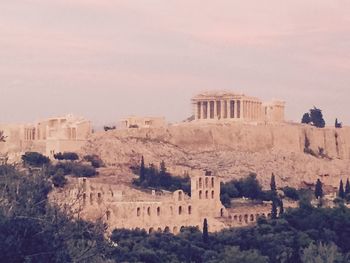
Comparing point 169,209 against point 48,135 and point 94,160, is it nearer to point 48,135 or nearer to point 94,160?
point 94,160

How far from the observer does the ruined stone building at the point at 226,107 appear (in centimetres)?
6506

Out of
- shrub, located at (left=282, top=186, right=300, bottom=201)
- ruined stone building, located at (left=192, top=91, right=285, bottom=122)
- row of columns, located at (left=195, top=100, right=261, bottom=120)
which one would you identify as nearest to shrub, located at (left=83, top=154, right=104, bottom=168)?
shrub, located at (left=282, top=186, right=300, bottom=201)

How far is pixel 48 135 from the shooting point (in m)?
59.2

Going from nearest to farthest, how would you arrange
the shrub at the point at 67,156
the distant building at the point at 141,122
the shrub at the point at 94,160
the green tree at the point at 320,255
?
the green tree at the point at 320,255 → the shrub at the point at 67,156 → the shrub at the point at 94,160 → the distant building at the point at 141,122

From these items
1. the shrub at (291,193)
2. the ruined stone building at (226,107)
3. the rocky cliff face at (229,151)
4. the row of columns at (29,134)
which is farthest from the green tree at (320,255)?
the ruined stone building at (226,107)

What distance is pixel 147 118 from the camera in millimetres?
63594

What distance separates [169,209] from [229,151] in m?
17.5

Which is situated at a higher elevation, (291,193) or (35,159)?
(35,159)

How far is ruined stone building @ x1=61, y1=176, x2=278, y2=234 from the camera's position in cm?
4256

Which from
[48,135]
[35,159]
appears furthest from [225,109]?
[35,159]

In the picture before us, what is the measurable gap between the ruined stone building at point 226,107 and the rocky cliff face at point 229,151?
1860 mm

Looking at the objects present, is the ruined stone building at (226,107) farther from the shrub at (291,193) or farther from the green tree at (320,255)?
the green tree at (320,255)

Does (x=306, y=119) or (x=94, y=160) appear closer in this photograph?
(x=94, y=160)

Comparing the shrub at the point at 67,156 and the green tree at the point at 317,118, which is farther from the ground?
the green tree at the point at 317,118
